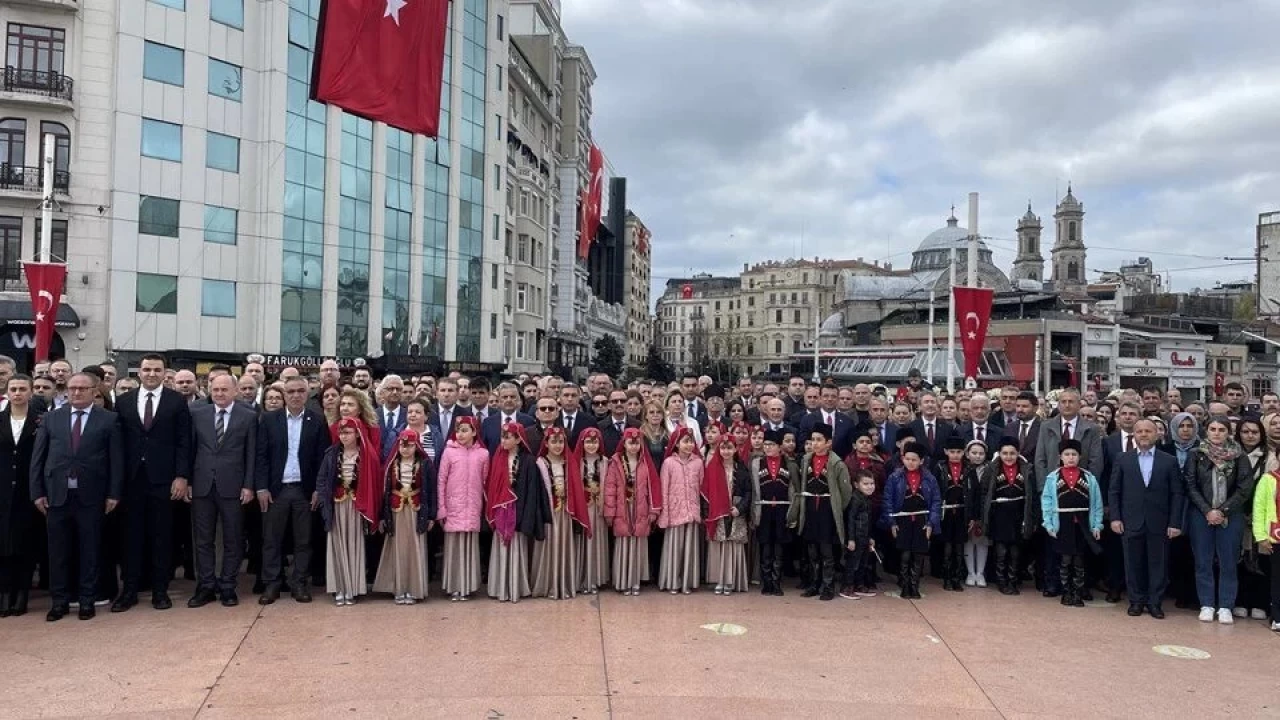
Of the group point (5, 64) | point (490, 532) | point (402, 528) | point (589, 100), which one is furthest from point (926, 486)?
point (589, 100)

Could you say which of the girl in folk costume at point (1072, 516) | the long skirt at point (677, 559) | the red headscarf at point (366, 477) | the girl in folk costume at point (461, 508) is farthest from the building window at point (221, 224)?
the girl in folk costume at point (1072, 516)

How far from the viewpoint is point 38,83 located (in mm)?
25750

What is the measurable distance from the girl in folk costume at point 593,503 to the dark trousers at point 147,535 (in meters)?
3.69

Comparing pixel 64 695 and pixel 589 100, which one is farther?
pixel 589 100

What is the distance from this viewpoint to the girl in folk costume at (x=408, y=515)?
316 inches

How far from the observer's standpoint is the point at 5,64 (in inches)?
1006

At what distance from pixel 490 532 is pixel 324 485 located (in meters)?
1.68

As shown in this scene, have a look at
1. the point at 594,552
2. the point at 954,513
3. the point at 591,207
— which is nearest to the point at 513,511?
the point at 594,552

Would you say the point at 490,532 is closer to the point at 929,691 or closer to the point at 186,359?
the point at 929,691

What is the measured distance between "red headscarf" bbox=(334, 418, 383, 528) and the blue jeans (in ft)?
24.7

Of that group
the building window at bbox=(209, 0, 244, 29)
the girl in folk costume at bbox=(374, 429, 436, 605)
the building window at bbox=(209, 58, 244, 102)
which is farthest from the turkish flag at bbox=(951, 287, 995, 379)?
the building window at bbox=(209, 0, 244, 29)

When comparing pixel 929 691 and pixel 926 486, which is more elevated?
pixel 926 486

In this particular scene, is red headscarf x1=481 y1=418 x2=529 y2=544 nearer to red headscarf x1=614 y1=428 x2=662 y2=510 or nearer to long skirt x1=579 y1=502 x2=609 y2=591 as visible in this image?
long skirt x1=579 y1=502 x2=609 y2=591

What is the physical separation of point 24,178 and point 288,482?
78.5ft
